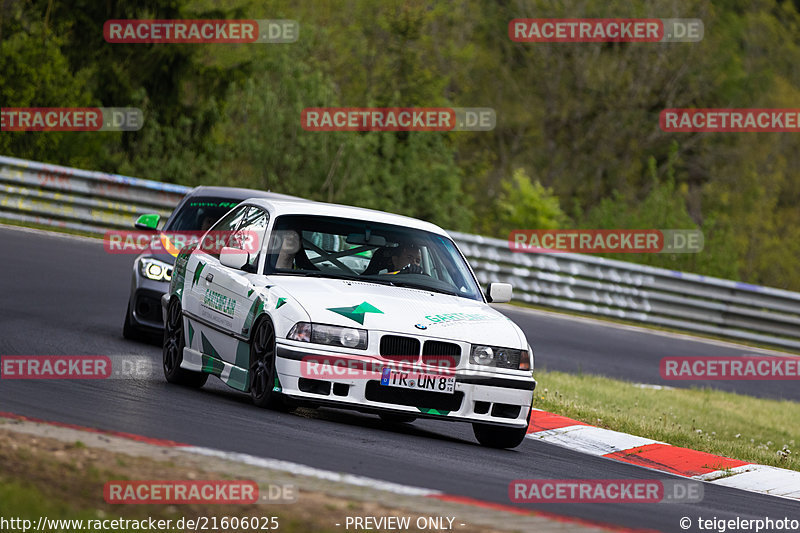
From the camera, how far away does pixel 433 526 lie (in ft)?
18.9

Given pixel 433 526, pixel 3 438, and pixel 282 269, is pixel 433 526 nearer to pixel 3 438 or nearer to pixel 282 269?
pixel 3 438

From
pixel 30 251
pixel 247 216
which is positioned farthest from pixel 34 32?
pixel 247 216

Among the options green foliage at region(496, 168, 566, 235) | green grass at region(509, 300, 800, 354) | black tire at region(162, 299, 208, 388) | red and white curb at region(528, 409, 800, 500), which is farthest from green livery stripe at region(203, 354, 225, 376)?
green foliage at region(496, 168, 566, 235)

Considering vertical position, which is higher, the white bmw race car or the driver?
the driver

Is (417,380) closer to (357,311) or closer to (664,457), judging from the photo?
(357,311)

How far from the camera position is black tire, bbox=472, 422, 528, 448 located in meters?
9.77
